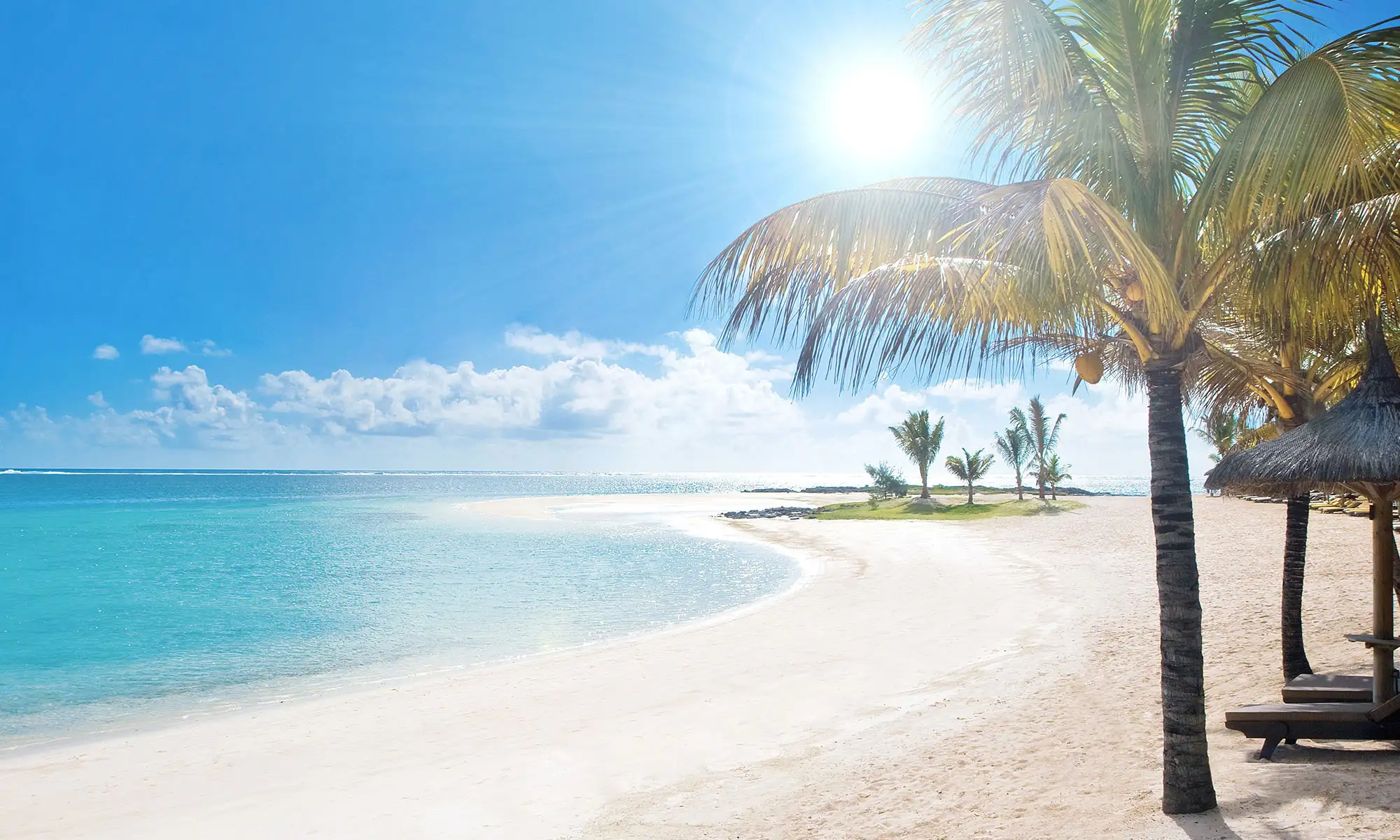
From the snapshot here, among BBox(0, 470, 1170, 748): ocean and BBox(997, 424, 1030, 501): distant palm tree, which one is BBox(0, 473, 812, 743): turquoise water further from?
BBox(997, 424, 1030, 501): distant palm tree

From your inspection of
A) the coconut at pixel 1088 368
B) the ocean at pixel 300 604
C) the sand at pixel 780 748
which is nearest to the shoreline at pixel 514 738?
the sand at pixel 780 748

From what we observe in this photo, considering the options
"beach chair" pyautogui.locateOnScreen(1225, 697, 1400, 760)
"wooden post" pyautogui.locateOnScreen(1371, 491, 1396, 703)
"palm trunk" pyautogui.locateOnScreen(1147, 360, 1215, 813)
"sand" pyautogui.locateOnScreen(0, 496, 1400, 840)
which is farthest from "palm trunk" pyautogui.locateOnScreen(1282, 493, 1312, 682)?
"palm trunk" pyautogui.locateOnScreen(1147, 360, 1215, 813)

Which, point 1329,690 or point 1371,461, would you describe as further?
point 1329,690

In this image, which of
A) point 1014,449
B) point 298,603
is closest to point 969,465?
point 1014,449

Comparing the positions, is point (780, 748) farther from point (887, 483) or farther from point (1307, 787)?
point (887, 483)

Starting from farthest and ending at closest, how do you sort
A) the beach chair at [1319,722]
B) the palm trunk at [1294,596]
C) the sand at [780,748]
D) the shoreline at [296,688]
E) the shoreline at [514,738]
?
the shoreline at [296,688] < the palm trunk at [1294,596] < the shoreline at [514,738] < the beach chair at [1319,722] < the sand at [780,748]

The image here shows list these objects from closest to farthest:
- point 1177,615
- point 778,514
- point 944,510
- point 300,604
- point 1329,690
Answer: point 1177,615
point 1329,690
point 300,604
point 944,510
point 778,514

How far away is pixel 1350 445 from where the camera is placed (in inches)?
228

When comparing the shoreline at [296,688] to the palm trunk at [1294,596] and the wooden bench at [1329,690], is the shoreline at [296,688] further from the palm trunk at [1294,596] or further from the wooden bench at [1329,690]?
the wooden bench at [1329,690]

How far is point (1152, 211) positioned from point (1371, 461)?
2680 mm

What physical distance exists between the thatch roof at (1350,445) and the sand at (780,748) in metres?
2.08

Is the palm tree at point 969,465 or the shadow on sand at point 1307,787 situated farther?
the palm tree at point 969,465

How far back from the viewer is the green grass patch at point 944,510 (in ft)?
128

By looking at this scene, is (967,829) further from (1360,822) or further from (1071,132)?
(1071,132)
